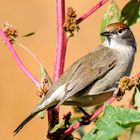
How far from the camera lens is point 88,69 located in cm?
545

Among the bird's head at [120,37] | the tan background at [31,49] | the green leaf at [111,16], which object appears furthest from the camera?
the tan background at [31,49]

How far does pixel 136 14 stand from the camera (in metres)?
4.68

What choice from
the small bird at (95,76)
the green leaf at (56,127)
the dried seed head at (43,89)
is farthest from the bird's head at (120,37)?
the green leaf at (56,127)

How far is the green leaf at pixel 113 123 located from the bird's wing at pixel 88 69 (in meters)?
1.81

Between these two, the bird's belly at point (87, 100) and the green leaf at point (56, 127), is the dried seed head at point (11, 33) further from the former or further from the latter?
the bird's belly at point (87, 100)

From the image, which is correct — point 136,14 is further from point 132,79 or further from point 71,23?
point 132,79

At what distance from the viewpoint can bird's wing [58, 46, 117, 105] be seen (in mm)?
5215

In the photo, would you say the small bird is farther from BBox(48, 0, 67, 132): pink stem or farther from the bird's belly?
BBox(48, 0, 67, 132): pink stem

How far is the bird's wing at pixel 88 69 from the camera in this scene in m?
5.21

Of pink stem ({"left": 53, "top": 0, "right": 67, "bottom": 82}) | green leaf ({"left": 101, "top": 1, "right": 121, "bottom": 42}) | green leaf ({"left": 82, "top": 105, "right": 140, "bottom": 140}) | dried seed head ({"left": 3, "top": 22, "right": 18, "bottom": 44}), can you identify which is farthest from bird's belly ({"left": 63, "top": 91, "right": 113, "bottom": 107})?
green leaf ({"left": 82, "top": 105, "right": 140, "bottom": 140})

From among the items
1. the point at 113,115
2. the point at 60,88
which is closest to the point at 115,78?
the point at 60,88

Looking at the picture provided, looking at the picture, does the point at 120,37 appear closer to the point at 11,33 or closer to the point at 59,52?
the point at 11,33

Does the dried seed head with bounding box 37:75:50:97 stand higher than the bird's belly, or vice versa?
the dried seed head with bounding box 37:75:50:97

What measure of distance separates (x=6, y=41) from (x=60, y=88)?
1.13 metres
